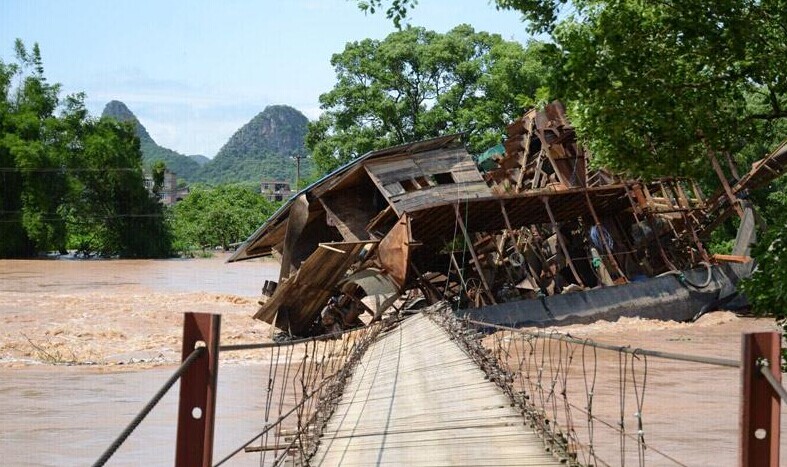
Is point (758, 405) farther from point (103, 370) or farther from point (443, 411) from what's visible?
point (103, 370)

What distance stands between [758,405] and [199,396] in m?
2.14

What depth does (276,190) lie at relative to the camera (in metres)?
148

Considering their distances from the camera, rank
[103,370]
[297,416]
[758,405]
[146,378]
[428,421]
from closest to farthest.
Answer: [758,405] → [428,421] → [297,416] → [146,378] → [103,370]

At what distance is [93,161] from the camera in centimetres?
6156

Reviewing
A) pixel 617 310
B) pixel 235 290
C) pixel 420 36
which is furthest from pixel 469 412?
pixel 420 36

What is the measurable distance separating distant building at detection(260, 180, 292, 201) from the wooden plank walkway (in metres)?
115

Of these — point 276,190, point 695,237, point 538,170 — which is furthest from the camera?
point 276,190

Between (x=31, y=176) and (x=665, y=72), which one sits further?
(x=31, y=176)

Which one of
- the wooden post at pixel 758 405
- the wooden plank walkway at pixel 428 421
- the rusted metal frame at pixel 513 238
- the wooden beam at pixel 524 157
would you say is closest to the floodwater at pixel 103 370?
the wooden plank walkway at pixel 428 421

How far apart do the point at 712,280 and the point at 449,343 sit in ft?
52.0

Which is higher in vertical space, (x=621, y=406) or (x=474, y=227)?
(x=474, y=227)

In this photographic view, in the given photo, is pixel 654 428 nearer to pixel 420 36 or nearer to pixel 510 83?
pixel 510 83

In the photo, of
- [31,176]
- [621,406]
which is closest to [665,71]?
[621,406]

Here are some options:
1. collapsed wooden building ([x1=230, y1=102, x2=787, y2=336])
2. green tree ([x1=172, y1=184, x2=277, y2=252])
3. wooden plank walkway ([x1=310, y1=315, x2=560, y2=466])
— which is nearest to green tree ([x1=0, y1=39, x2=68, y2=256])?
green tree ([x1=172, y1=184, x2=277, y2=252])
